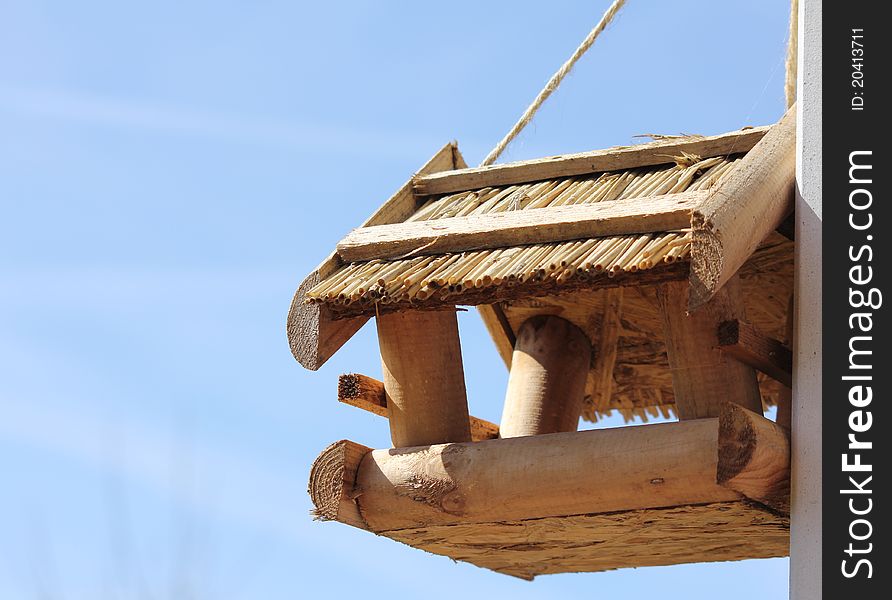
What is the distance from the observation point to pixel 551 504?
3.97 metres

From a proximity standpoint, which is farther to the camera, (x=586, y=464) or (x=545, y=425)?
(x=545, y=425)

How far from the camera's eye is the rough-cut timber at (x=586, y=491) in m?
3.78

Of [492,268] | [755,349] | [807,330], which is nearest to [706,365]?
[755,349]

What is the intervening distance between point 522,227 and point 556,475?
0.67m

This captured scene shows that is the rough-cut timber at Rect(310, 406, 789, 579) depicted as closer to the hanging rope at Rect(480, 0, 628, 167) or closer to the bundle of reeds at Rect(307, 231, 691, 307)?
the bundle of reeds at Rect(307, 231, 691, 307)

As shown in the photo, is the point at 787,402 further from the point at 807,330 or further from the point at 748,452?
the point at 748,452

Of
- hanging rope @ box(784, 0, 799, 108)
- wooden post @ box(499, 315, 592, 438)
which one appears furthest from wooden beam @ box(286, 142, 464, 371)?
hanging rope @ box(784, 0, 799, 108)

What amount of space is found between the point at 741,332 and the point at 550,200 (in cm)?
73

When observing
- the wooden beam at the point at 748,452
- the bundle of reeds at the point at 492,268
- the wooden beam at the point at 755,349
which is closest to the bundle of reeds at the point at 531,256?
the bundle of reeds at the point at 492,268

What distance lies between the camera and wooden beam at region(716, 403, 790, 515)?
3709 mm

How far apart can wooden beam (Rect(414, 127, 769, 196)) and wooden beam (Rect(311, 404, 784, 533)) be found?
89cm
